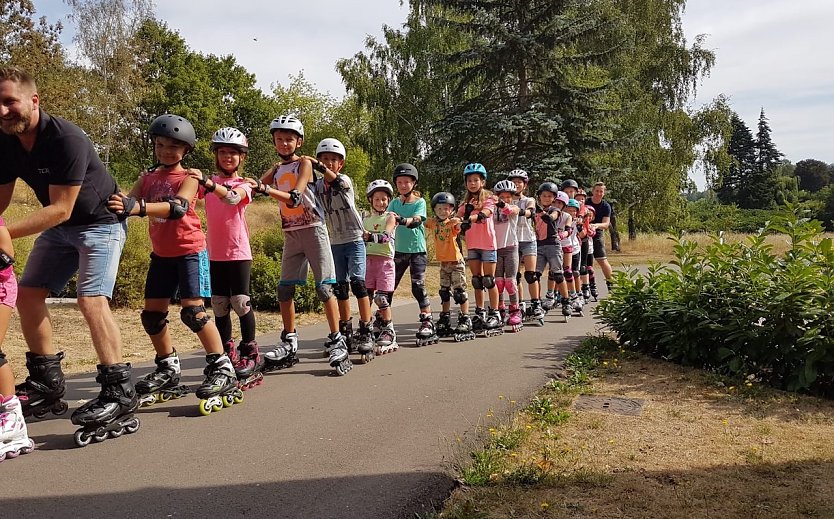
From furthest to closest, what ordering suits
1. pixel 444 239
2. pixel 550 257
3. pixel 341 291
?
pixel 550 257 < pixel 444 239 < pixel 341 291

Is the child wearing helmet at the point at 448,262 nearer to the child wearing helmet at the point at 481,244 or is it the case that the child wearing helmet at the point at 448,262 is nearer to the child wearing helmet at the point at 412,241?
the child wearing helmet at the point at 481,244

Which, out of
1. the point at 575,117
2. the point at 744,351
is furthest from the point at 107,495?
the point at 575,117

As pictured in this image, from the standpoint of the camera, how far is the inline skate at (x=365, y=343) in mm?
6898

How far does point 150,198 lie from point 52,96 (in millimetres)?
23290

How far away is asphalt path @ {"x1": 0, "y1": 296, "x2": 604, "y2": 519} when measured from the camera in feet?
10.9

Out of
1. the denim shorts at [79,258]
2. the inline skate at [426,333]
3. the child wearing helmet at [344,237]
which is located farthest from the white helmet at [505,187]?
the denim shorts at [79,258]

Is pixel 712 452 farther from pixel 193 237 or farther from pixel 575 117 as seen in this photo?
pixel 575 117

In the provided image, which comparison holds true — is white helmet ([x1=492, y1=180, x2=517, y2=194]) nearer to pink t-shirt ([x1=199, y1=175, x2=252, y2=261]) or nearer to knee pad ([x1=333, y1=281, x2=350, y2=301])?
knee pad ([x1=333, y1=281, x2=350, y2=301])

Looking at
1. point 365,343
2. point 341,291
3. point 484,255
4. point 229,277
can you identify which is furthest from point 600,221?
point 229,277

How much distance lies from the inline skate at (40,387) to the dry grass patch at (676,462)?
10.5 ft

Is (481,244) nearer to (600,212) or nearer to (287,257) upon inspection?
(287,257)

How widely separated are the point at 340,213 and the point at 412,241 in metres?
1.49

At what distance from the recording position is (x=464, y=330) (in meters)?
8.56

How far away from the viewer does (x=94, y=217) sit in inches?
176
